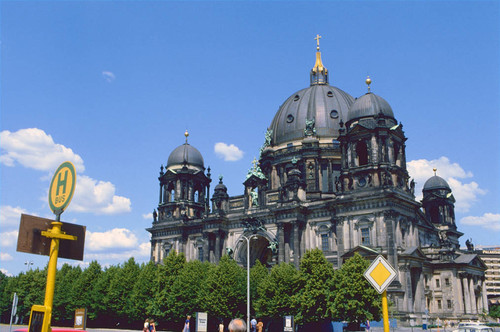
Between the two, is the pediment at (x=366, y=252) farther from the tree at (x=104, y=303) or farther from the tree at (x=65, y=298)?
the tree at (x=65, y=298)

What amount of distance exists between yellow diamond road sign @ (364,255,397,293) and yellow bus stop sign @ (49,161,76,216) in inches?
280

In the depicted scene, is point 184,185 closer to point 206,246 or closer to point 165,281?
point 206,246

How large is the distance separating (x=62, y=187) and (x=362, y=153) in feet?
200

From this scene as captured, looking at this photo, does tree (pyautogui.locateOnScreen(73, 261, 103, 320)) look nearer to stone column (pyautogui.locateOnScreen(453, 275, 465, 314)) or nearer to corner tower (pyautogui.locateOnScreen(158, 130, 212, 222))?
corner tower (pyautogui.locateOnScreen(158, 130, 212, 222))

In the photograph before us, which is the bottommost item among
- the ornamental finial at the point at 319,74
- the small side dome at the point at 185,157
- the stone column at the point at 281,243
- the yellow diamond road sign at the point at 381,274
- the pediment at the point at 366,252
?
the yellow diamond road sign at the point at 381,274

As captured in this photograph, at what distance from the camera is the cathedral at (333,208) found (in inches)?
2474

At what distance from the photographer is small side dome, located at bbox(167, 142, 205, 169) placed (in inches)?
3445

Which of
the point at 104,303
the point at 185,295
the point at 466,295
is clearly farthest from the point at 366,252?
the point at 104,303

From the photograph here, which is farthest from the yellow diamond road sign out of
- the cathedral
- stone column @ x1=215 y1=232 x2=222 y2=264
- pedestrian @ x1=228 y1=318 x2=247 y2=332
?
stone column @ x1=215 y1=232 x2=222 y2=264

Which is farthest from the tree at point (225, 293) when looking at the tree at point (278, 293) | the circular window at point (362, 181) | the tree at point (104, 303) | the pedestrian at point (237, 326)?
the pedestrian at point (237, 326)

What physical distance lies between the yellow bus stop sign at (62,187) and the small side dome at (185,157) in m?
76.4

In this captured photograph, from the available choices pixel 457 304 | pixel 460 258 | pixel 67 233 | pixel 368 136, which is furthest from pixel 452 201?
pixel 67 233

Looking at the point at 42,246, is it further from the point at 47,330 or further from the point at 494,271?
the point at 494,271

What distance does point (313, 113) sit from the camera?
84812 mm
